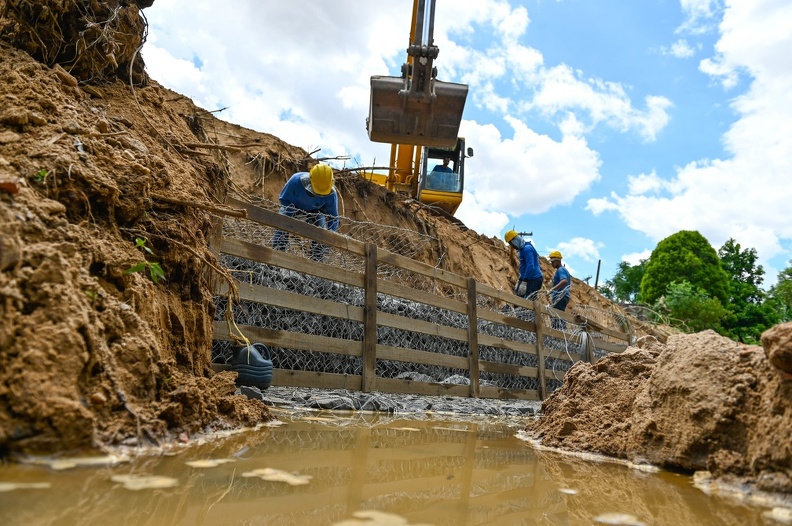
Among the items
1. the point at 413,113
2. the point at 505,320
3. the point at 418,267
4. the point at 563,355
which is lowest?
the point at 563,355

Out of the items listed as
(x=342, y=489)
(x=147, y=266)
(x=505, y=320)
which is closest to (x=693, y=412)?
(x=342, y=489)

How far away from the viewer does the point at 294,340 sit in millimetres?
5078

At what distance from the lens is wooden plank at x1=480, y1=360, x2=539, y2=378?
24.5 feet

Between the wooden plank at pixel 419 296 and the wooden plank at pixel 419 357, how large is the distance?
561mm

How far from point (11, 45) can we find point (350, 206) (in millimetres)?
10532

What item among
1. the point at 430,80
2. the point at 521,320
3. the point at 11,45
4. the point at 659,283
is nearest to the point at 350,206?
the point at 521,320

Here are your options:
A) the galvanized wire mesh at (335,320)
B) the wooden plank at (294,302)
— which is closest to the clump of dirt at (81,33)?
the galvanized wire mesh at (335,320)

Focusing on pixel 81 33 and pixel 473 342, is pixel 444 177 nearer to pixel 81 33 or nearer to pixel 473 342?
pixel 473 342

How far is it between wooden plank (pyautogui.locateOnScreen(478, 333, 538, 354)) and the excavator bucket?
255 centimetres

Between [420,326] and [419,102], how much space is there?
2.53m

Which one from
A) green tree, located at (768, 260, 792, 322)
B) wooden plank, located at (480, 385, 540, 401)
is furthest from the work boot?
green tree, located at (768, 260, 792, 322)

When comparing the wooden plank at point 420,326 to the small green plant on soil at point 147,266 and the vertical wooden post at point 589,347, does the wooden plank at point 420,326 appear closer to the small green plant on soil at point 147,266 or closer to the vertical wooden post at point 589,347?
the small green plant on soil at point 147,266

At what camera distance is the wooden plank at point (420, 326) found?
6.01 meters

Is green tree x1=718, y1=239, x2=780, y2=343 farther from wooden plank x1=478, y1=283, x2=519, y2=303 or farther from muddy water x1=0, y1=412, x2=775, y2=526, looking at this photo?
muddy water x1=0, y1=412, x2=775, y2=526
